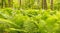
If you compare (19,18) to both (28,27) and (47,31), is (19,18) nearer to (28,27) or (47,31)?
(28,27)

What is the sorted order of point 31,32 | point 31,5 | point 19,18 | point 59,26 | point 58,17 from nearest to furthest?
1. point 59,26
2. point 58,17
3. point 31,32
4. point 19,18
5. point 31,5

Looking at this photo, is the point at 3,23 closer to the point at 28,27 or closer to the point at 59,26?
the point at 28,27

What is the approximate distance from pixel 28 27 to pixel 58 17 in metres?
0.36

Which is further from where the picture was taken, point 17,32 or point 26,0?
point 26,0

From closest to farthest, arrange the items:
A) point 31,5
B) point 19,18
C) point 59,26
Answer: point 59,26
point 19,18
point 31,5

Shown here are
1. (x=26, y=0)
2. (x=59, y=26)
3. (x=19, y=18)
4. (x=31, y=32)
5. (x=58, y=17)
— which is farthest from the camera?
(x=26, y=0)

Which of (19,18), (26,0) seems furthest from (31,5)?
(19,18)

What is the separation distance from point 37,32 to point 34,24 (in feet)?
0.33

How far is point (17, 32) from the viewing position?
201 cm

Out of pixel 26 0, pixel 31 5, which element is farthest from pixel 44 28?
pixel 26 0

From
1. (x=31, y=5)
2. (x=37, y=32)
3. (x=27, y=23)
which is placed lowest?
(x=31, y=5)

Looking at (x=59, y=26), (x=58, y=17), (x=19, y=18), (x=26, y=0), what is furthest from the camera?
(x=26, y=0)

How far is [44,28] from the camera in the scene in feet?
6.16

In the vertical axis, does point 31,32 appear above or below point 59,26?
below
